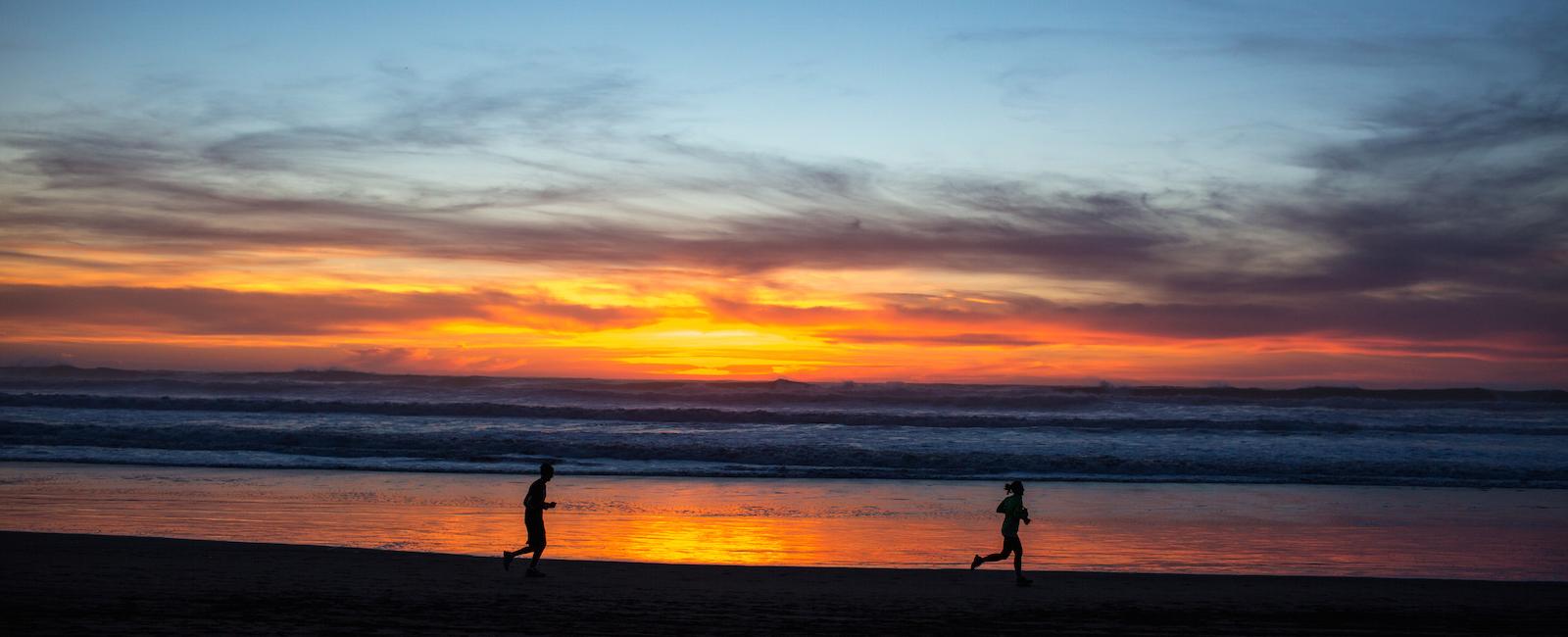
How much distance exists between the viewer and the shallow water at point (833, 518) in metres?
13.8

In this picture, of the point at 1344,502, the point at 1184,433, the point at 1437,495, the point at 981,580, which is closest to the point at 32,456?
the point at 981,580

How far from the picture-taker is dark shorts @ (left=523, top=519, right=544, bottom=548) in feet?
39.3

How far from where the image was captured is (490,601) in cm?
1029

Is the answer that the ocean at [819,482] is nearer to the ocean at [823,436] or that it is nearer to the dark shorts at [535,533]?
the ocean at [823,436]

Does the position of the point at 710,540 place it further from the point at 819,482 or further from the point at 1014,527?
the point at 819,482

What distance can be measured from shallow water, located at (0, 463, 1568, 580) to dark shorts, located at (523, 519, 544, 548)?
1501 millimetres

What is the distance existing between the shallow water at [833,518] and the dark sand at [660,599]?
1.10 m

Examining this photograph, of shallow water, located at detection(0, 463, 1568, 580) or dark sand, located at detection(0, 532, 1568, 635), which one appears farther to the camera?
shallow water, located at detection(0, 463, 1568, 580)

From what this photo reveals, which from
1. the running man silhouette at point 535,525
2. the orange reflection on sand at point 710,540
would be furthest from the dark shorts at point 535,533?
the orange reflection on sand at point 710,540

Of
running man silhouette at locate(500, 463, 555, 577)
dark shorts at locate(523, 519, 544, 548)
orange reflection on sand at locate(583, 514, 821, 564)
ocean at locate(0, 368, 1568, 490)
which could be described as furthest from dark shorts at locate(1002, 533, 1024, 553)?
ocean at locate(0, 368, 1568, 490)

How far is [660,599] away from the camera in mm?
10547

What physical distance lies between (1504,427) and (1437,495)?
24844 mm

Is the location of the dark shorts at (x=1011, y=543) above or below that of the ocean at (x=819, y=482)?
above

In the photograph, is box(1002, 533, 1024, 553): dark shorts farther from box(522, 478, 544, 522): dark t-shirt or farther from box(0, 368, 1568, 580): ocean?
box(522, 478, 544, 522): dark t-shirt
